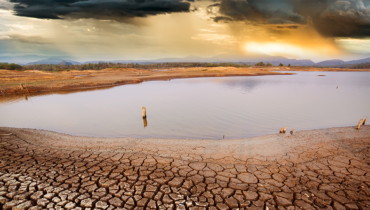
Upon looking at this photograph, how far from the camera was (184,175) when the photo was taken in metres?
5.12

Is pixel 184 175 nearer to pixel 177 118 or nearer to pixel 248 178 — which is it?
pixel 248 178

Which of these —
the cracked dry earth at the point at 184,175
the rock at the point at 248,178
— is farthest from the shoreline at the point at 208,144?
the rock at the point at 248,178

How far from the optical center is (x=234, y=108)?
52.6 feet

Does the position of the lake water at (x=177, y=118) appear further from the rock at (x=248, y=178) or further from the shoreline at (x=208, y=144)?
the rock at (x=248, y=178)

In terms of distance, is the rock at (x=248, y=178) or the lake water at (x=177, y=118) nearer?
the rock at (x=248, y=178)

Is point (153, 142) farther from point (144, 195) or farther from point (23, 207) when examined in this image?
point (23, 207)

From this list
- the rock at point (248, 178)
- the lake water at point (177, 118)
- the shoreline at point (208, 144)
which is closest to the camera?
the rock at point (248, 178)

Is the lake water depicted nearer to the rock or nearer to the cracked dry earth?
the cracked dry earth

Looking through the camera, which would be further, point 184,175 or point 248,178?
point 184,175

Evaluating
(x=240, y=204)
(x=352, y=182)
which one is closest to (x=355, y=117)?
(x=352, y=182)

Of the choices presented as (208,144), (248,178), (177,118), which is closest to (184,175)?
(248,178)

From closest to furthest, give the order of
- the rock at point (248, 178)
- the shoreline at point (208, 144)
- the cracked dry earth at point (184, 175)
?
the cracked dry earth at point (184, 175), the rock at point (248, 178), the shoreline at point (208, 144)

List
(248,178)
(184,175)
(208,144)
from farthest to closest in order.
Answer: (208,144)
(184,175)
(248,178)

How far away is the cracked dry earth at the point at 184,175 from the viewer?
155 inches
